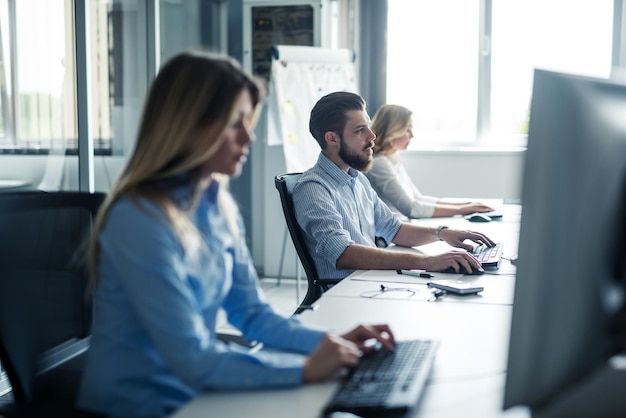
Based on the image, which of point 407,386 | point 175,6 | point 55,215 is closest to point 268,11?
point 175,6

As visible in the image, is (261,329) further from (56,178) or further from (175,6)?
(175,6)

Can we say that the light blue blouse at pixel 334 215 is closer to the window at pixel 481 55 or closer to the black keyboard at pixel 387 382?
the black keyboard at pixel 387 382

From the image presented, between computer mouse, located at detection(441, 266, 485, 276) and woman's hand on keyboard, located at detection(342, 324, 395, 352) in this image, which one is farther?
computer mouse, located at detection(441, 266, 485, 276)

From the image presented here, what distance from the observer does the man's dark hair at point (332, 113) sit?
8.70 ft

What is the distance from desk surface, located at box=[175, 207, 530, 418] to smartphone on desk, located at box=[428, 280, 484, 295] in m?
0.02

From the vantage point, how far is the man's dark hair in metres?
2.65

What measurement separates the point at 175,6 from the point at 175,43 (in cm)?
28

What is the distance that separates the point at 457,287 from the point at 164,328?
989mm

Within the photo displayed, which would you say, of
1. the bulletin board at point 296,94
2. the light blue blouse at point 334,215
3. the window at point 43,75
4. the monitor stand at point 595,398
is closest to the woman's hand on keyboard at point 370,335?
the monitor stand at point 595,398

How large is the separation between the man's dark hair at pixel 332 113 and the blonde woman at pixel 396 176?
100 centimetres

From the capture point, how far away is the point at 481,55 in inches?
209

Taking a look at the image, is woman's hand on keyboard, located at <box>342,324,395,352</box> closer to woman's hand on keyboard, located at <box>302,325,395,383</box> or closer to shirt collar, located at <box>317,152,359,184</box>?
woman's hand on keyboard, located at <box>302,325,395,383</box>

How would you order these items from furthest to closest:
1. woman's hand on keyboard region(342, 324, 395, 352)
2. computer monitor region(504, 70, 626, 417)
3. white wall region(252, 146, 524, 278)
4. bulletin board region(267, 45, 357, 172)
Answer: white wall region(252, 146, 524, 278) < bulletin board region(267, 45, 357, 172) < woman's hand on keyboard region(342, 324, 395, 352) < computer monitor region(504, 70, 626, 417)

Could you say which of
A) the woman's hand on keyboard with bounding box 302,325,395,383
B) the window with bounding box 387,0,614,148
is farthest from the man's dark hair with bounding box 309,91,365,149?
the window with bounding box 387,0,614,148
